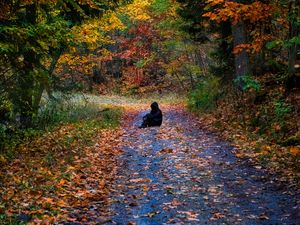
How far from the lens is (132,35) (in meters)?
47.2

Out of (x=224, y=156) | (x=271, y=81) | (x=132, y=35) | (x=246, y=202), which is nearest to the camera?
(x=246, y=202)

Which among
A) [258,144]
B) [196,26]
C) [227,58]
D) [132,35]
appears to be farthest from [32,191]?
[132,35]

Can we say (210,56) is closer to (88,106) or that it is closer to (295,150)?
(88,106)

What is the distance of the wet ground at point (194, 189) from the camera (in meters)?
7.54

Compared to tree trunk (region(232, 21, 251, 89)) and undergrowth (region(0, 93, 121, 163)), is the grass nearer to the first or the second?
undergrowth (region(0, 93, 121, 163))

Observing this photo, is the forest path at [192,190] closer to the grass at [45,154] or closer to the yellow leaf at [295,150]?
the yellow leaf at [295,150]

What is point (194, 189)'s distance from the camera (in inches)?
365

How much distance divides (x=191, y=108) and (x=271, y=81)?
856 centimetres

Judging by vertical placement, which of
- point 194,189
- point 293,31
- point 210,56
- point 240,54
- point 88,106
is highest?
point 293,31

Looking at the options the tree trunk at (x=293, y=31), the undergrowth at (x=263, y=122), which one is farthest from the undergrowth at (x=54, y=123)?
the tree trunk at (x=293, y=31)

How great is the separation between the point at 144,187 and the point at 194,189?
3.63ft

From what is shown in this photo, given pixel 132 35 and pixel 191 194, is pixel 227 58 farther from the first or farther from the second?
pixel 132 35

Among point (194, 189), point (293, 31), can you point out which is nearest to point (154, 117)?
point (293, 31)

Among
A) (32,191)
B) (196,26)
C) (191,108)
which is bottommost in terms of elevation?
(191,108)
